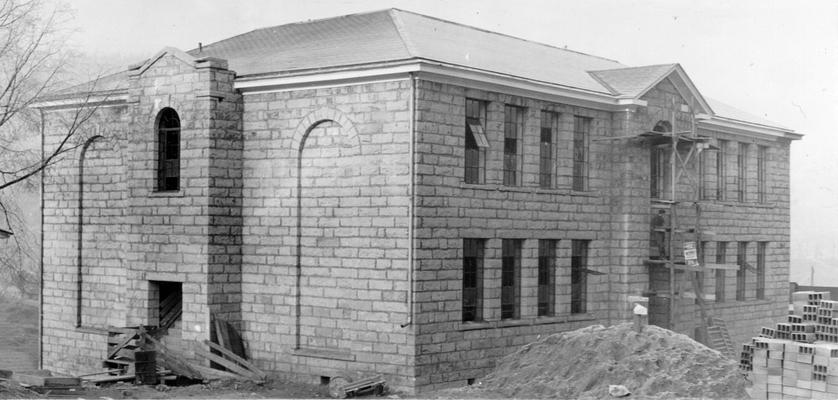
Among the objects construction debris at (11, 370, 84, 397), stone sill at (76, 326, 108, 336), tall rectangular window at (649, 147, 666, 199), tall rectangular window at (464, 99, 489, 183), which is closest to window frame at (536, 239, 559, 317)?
tall rectangular window at (464, 99, 489, 183)

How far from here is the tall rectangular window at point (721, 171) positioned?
3281 centimetres

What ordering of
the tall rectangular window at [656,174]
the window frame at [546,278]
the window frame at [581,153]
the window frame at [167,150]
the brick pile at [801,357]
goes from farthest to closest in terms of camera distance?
the tall rectangular window at [656,174] < the window frame at [581,153] < the window frame at [546,278] < the window frame at [167,150] < the brick pile at [801,357]

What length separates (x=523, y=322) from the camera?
82.0 ft

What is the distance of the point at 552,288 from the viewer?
26.3 meters

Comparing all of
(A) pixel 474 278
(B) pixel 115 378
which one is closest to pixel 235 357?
(B) pixel 115 378

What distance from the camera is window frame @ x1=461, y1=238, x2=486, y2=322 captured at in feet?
77.6

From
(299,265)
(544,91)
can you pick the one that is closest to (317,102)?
(299,265)

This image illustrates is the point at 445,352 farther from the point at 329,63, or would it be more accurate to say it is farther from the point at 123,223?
the point at 123,223

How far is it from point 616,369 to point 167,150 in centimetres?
1297

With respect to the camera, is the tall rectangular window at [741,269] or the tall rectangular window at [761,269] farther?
the tall rectangular window at [761,269]

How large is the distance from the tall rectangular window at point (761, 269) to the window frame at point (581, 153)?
10.7m

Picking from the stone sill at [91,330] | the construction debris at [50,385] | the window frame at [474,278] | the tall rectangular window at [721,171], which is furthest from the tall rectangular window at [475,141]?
the tall rectangular window at [721,171]

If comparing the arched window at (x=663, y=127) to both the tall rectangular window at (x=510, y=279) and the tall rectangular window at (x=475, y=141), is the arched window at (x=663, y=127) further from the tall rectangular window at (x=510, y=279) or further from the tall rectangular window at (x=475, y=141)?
the tall rectangular window at (x=475, y=141)

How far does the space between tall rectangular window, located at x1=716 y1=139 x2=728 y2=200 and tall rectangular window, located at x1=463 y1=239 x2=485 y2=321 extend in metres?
12.2
